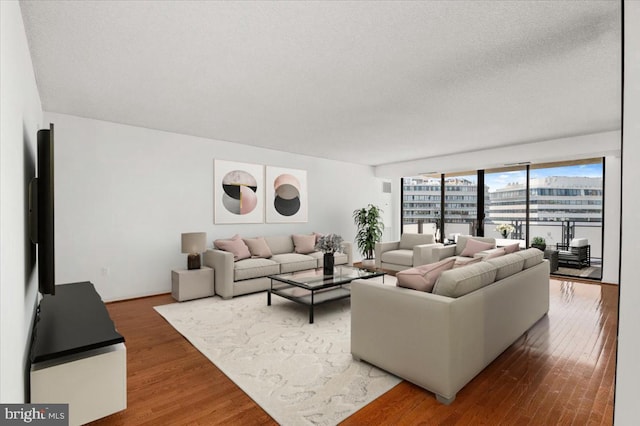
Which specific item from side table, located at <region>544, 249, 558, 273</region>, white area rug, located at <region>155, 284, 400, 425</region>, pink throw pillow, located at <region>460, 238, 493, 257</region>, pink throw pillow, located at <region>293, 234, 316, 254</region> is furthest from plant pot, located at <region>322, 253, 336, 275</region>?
side table, located at <region>544, 249, 558, 273</region>

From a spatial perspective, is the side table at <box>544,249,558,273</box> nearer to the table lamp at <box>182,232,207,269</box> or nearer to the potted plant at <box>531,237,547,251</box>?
the potted plant at <box>531,237,547,251</box>

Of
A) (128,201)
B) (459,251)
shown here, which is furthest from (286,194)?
(459,251)

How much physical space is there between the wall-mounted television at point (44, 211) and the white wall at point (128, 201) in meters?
2.64

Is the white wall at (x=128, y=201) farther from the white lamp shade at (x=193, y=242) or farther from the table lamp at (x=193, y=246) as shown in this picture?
the white lamp shade at (x=193, y=242)

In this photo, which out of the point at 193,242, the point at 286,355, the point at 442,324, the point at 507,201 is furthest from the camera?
the point at 507,201

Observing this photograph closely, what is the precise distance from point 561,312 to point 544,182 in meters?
3.43

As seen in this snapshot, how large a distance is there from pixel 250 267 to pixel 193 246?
89cm

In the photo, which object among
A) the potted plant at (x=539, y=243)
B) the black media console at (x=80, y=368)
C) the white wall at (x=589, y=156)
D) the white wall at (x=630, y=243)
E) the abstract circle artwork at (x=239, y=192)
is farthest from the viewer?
the potted plant at (x=539, y=243)

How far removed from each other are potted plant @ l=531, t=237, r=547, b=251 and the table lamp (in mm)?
6265

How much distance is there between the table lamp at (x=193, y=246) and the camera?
15.1ft

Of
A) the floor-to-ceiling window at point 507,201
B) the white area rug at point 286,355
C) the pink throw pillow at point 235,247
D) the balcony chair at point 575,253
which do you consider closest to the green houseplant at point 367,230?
the floor-to-ceiling window at point 507,201

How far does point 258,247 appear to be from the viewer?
18.0ft

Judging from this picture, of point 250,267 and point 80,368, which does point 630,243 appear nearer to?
point 80,368

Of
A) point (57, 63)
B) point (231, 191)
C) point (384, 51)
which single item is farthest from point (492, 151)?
point (57, 63)
